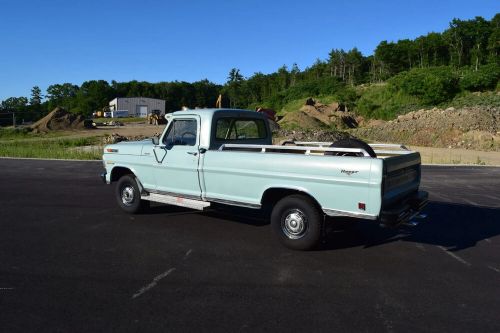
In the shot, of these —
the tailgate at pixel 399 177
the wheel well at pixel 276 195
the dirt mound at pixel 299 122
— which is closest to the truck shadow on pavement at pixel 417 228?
the wheel well at pixel 276 195

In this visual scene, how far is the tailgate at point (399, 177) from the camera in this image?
582 cm

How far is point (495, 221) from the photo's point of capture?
8.63 metres

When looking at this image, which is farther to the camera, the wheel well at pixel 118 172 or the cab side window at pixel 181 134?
the wheel well at pixel 118 172

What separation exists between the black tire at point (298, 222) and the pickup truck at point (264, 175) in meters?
0.01

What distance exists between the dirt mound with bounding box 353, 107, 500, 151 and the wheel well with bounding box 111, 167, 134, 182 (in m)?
27.9

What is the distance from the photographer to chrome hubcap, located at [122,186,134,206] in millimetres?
8875

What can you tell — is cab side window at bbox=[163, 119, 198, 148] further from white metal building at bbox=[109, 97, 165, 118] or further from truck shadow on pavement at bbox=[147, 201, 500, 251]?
white metal building at bbox=[109, 97, 165, 118]

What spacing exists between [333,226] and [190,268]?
221 centimetres

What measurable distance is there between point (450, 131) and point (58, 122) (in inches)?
1498

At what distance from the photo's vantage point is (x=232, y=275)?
18.2 feet

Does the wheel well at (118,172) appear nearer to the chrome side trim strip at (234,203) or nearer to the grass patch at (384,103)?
the chrome side trim strip at (234,203)

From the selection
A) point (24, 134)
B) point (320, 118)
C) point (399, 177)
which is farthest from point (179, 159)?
point (320, 118)

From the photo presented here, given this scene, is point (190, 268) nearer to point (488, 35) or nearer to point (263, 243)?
point (263, 243)

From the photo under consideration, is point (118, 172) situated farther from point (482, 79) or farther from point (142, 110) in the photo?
point (142, 110)
